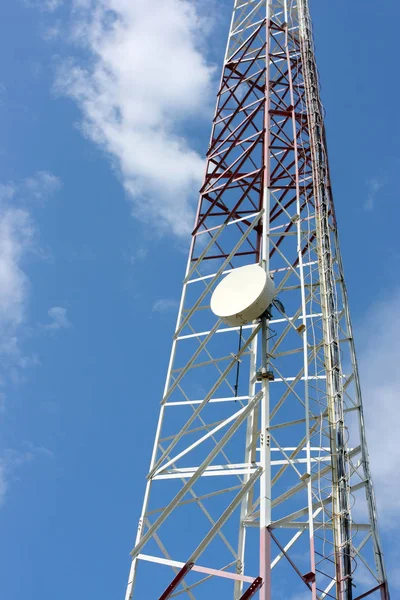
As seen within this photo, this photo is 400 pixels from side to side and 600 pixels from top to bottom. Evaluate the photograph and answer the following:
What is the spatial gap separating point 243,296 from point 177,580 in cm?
638

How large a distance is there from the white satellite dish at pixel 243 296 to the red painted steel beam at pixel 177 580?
5.57 m

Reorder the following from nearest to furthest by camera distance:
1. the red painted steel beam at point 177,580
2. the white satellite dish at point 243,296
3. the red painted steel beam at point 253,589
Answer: the red painted steel beam at point 253,589 < the red painted steel beam at point 177,580 < the white satellite dish at point 243,296

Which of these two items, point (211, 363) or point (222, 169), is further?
point (222, 169)

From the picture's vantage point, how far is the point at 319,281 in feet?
55.1

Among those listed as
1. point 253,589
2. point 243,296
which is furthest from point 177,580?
point 243,296

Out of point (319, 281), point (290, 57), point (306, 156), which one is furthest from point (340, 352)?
point (290, 57)

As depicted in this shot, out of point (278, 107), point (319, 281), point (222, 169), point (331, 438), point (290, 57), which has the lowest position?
point (331, 438)

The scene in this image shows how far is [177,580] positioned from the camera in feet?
39.8

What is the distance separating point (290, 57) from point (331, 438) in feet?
52.0

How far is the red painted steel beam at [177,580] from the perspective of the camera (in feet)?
39.4

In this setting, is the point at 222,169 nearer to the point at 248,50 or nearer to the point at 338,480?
the point at 248,50

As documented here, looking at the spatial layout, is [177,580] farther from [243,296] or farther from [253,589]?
[243,296]

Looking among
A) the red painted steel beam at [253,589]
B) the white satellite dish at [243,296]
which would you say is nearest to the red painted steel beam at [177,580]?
the red painted steel beam at [253,589]

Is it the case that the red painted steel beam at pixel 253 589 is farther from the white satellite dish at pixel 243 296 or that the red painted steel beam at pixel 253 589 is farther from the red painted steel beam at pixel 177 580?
the white satellite dish at pixel 243 296
